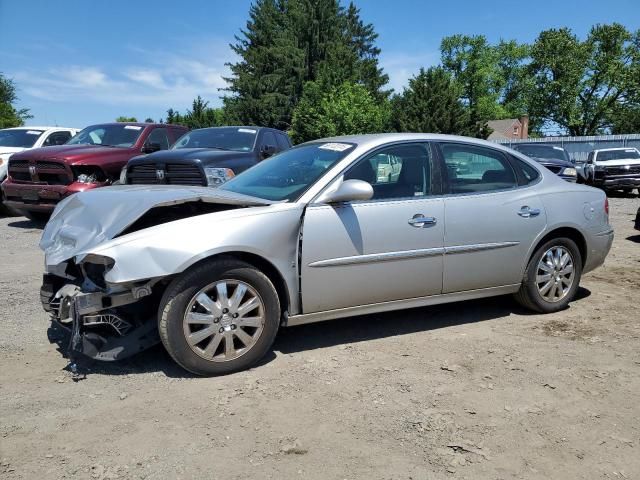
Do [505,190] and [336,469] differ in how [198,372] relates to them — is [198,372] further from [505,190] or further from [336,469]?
[505,190]

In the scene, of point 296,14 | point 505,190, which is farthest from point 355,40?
point 505,190

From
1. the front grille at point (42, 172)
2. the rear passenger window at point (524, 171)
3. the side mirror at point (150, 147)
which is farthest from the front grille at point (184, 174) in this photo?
the rear passenger window at point (524, 171)

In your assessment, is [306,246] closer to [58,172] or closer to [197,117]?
[58,172]

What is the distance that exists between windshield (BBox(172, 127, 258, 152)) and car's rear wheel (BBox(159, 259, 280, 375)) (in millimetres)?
5428

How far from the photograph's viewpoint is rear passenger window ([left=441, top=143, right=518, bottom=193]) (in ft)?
14.8

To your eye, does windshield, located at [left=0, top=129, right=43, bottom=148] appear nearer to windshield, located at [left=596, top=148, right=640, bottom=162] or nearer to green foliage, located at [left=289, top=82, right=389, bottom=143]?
windshield, located at [left=596, top=148, right=640, bottom=162]

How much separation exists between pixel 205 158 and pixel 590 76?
6707 cm

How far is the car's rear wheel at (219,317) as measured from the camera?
11.0 ft

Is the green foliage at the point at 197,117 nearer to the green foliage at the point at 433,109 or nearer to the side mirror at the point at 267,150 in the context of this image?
the green foliage at the point at 433,109

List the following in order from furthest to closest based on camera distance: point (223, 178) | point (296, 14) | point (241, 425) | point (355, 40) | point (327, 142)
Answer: point (355, 40) < point (296, 14) < point (223, 178) < point (327, 142) < point (241, 425)

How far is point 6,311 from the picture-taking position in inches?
192

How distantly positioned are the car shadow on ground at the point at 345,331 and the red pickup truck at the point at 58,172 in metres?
5.13

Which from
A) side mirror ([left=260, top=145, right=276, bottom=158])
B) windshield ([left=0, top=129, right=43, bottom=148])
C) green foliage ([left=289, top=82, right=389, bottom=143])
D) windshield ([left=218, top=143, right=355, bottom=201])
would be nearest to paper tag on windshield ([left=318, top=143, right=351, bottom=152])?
windshield ([left=218, top=143, right=355, bottom=201])

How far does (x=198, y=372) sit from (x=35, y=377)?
106 centimetres
